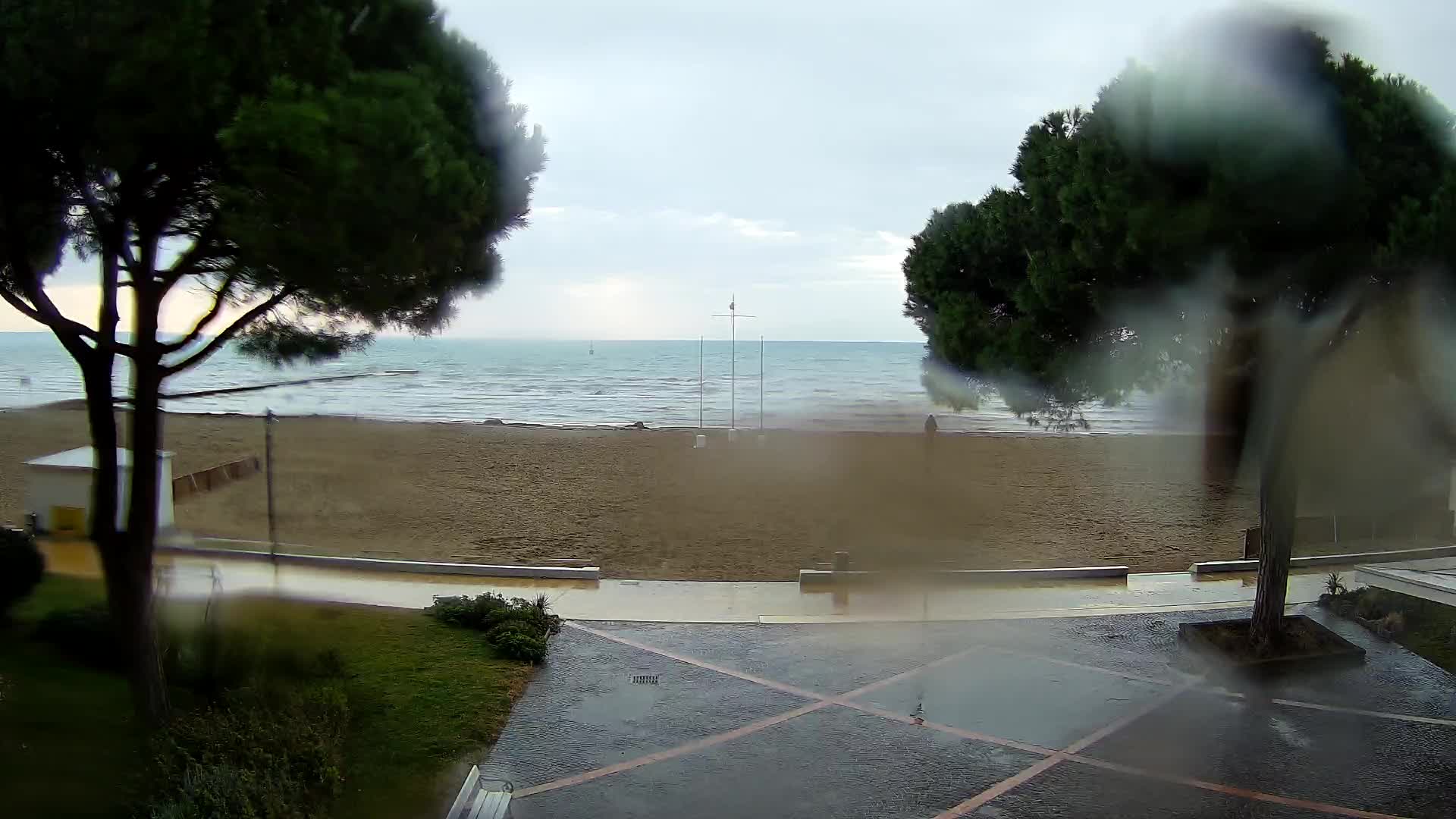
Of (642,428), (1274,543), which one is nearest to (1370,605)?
(1274,543)

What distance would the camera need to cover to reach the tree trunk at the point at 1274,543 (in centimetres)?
1005

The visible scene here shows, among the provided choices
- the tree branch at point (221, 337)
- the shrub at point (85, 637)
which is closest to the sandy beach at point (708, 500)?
the shrub at point (85, 637)

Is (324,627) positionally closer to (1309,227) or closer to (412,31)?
(412,31)

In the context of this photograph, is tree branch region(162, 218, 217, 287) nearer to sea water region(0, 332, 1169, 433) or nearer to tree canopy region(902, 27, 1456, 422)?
sea water region(0, 332, 1169, 433)

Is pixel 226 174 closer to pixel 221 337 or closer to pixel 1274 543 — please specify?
pixel 221 337

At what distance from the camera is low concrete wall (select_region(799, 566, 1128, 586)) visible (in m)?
13.1

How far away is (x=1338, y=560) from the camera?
571 inches

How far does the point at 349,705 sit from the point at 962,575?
8.30 metres

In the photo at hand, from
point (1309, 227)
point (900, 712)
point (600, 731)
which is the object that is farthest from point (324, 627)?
point (1309, 227)

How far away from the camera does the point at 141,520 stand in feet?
21.5

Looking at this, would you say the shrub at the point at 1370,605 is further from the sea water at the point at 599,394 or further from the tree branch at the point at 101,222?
the tree branch at the point at 101,222

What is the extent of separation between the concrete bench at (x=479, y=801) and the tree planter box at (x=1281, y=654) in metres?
7.16

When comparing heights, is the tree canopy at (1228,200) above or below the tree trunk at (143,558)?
above

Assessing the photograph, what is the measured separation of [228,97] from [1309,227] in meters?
8.11
